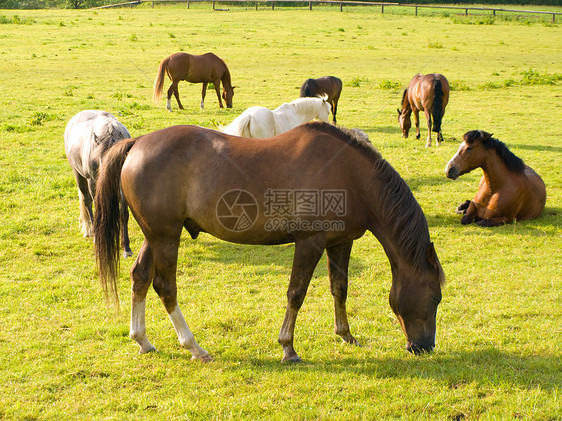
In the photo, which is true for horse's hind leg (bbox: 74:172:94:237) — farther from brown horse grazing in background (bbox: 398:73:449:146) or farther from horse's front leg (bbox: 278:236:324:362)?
brown horse grazing in background (bbox: 398:73:449:146)

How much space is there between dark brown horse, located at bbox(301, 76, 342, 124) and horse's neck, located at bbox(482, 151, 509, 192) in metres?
6.67

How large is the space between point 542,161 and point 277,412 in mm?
9201

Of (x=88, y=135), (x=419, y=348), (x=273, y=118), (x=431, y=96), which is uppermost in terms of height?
(x=431, y=96)

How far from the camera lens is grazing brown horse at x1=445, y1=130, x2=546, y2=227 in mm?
7594

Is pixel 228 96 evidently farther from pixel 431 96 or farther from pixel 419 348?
pixel 419 348

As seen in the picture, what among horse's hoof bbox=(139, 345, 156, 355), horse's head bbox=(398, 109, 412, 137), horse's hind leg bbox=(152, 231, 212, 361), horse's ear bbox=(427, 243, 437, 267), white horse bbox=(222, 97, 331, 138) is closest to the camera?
horse's ear bbox=(427, 243, 437, 267)

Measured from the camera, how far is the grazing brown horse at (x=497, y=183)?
7.59 meters

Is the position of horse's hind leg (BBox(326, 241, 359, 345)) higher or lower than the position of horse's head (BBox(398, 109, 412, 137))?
lower

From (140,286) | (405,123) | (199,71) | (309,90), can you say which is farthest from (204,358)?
(199,71)

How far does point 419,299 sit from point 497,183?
168 inches

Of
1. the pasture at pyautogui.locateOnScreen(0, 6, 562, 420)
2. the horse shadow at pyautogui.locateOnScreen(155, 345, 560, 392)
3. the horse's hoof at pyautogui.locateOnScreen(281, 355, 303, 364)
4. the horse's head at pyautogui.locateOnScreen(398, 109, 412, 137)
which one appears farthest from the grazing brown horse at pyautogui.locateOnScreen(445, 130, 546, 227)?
the horse's head at pyautogui.locateOnScreen(398, 109, 412, 137)

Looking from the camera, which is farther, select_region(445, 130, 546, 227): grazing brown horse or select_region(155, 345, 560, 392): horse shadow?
select_region(445, 130, 546, 227): grazing brown horse

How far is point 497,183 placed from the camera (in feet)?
25.3

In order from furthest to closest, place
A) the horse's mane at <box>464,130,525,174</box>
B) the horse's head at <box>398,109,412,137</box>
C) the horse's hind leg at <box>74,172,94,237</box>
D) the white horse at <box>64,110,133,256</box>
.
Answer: the horse's head at <box>398,109,412,137</box> < the horse's mane at <box>464,130,525,174</box> < the horse's hind leg at <box>74,172,94,237</box> < the white horse at <box>64,110,133,256</box>
